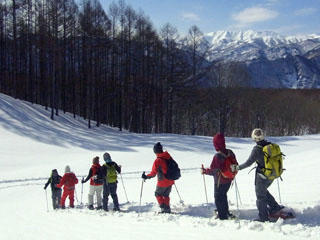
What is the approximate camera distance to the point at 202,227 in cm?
640

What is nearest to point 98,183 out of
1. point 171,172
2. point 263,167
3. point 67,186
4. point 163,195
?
point 67,186

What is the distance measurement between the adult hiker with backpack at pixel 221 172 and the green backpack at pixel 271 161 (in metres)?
0.70

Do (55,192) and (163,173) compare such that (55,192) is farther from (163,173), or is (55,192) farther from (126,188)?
(163,173)

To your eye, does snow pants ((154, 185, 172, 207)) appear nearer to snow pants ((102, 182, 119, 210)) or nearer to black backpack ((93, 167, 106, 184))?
snow pants ((102, 182, 119, 210))

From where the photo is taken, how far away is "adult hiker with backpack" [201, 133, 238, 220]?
22.9 ft

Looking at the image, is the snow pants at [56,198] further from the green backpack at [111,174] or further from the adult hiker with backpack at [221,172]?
the adult hiker with backpack at [221,172]

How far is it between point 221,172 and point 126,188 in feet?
27.5

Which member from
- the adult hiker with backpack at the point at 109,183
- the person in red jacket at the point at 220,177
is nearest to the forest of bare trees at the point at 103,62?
the adult hiker with backpack at the point at 109,183

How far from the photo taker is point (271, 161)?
6.52 meters

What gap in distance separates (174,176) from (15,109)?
Answer: 2680cm

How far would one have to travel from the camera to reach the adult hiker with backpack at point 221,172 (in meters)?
6.98

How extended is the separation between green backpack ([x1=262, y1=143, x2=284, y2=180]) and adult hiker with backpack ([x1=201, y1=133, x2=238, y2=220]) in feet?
2.28

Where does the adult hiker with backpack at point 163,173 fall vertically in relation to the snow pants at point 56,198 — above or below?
above

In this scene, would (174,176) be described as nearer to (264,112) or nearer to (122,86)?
(122,86)
